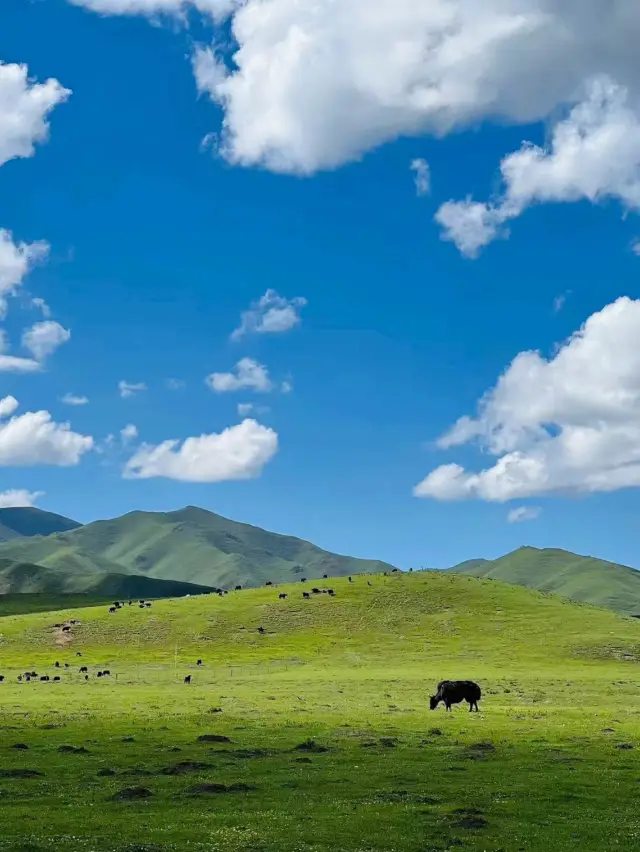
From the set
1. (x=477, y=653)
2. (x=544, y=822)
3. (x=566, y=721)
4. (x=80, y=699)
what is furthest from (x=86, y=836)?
(x=477, y=653)

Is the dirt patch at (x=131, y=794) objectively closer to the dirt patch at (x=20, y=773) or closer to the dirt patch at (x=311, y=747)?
the dirt patch at (x=20, y=773)

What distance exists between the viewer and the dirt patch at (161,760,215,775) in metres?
31.9

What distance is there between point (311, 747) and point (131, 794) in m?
13.0

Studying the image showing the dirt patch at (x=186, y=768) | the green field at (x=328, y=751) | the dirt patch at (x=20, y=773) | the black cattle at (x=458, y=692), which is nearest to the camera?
the green field at (x=328, y=751)

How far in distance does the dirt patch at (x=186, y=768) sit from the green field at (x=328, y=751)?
6.2 inches

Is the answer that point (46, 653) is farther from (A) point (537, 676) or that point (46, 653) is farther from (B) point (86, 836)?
(B) point (86, 836)

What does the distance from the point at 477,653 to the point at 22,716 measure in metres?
70.2

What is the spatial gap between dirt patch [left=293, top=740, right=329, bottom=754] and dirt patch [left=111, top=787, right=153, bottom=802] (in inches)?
452

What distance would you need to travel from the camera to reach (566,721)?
50.5m

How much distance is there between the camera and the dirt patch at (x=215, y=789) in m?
27.6

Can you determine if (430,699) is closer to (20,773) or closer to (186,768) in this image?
(186,768)

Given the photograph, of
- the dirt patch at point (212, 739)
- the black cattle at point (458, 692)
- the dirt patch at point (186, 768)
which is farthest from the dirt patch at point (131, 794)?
the black cattle at point (458, 692)

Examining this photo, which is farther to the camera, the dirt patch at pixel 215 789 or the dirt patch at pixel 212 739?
the dirt patch at pixel 212 739

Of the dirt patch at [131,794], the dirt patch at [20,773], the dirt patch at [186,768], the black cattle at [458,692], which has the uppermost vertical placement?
the black cattle at [458,692]
